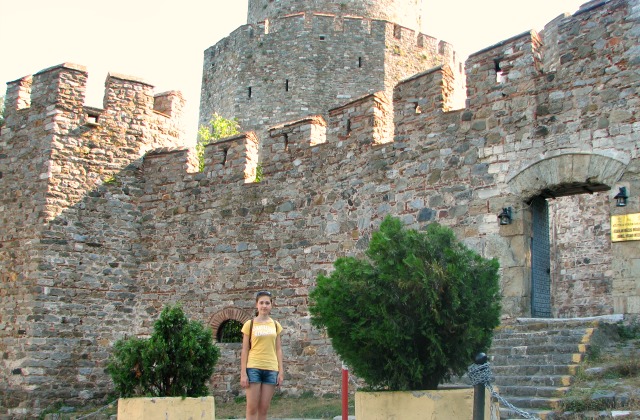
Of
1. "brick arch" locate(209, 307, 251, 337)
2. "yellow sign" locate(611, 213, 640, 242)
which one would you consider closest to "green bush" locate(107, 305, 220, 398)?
"brick arch" locate(209, 307, 251, 337)

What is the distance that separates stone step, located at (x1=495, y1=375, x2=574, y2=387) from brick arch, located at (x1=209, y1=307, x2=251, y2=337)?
5.98 m

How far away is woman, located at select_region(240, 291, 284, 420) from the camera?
7.59 meters

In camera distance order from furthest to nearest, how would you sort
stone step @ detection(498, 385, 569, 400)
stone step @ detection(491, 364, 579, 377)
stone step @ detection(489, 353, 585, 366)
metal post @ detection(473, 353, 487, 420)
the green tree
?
the green tree
stone step @ detection(489, 353, 585, 366)
stone step @ detection(491, 364, 579, 377)
stone step @ detection(498, 385, 569, 400)
metal post @ detection(473, 353, 487, 420)

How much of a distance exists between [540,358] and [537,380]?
0.57 metres

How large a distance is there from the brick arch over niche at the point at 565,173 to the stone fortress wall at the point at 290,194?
0.03m

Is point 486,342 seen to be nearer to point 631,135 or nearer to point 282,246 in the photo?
point 631,135

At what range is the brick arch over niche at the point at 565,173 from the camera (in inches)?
396

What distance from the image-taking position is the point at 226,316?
14.1 meters

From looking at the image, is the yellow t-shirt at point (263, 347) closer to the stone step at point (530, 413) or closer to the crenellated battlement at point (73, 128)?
the stone step at point (530, 413)

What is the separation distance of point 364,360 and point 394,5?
2021 cm

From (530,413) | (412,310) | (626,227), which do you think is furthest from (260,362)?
(626,227)

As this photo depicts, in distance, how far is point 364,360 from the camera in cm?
684

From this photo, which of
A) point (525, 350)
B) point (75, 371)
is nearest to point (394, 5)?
point (75, 371)

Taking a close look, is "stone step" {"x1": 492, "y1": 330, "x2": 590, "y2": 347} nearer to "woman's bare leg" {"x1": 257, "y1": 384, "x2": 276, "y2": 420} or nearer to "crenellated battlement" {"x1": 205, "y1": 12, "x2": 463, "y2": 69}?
"woman's bare leg" {"x1": 257, "y1": 384, "x2": 276, "y2": 420}
